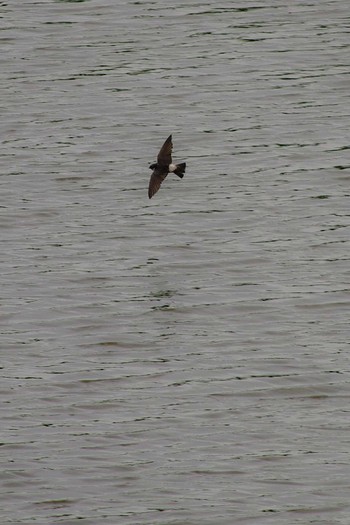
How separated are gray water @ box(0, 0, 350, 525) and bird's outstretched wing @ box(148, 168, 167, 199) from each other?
0.46m

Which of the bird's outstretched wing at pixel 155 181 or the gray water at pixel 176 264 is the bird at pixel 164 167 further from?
the gray water at pixel 176 264

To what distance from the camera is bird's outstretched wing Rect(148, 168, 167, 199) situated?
1645 cm

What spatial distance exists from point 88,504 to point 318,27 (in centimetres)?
1262

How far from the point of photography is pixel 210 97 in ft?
67.6

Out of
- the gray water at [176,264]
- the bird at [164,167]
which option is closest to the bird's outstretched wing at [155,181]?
the bird at [164,167]

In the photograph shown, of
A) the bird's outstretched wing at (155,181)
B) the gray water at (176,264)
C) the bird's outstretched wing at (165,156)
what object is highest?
the bird's outstretched wing at (165,156)

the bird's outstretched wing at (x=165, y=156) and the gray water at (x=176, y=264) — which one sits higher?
the bird's outstretched wing at (x=165, y=156)

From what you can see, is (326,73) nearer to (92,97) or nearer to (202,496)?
(92,97)

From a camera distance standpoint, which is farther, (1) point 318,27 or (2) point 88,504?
(1) point 318,27

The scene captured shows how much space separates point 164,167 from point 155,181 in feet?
1.21

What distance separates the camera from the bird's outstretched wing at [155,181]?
1645 centimetres

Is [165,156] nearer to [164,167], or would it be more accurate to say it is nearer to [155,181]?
[164,167]

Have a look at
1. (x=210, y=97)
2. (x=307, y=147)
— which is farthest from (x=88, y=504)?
(x=210, y=97)

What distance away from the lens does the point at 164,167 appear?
1702 centimetres
